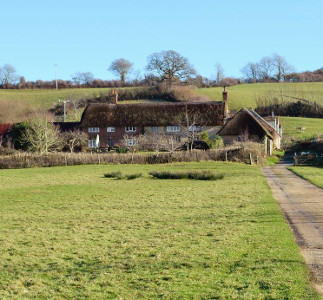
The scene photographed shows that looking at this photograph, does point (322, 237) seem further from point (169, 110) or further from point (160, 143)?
point (169, 110)

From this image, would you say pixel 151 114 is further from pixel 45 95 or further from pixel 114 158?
pixel 45 95

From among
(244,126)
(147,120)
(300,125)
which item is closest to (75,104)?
(147,120)

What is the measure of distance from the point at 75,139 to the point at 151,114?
1119 centimetres

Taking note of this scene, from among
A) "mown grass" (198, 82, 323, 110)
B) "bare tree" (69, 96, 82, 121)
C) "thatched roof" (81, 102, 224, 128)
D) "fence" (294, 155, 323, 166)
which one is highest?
"mown grass" (198, 82, 323, 110)

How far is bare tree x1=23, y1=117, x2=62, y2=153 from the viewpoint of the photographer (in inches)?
2016

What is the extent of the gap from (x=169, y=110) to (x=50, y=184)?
3751 centimetres

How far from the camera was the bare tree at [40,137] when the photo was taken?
168ft

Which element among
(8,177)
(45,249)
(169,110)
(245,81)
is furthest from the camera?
(245,81)

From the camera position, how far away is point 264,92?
103m

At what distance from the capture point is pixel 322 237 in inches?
427

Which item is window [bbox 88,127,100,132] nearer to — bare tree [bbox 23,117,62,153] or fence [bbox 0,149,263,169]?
bare tree [bbox 23,117,62,153]

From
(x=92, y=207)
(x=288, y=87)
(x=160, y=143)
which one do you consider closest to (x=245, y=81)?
(x=288, y=87)

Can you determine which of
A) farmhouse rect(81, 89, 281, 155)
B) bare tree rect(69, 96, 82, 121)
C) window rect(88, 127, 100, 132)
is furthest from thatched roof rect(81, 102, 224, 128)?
bare tree rect(69, 96, 82, 121)

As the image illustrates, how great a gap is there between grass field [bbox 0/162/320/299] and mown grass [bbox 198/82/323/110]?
74888 millimetres
